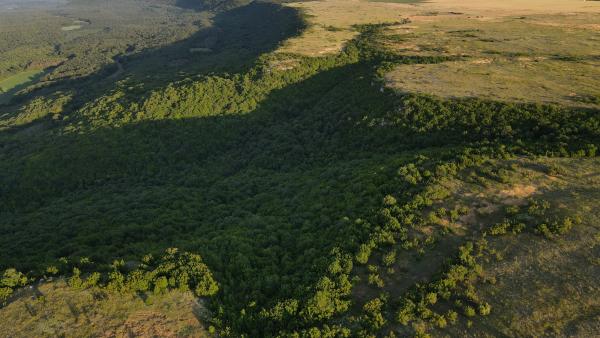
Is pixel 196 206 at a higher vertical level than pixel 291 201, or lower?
lower

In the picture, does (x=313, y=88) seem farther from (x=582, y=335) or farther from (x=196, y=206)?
(x=582, y=335)

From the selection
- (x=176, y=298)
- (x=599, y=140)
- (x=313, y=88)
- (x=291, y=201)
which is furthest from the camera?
(x=313, y=88)


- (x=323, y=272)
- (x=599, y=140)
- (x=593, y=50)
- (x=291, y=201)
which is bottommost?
Answer: (x=291, y=201)

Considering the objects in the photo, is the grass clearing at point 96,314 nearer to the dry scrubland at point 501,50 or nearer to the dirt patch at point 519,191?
the dirt patch at point 519,191

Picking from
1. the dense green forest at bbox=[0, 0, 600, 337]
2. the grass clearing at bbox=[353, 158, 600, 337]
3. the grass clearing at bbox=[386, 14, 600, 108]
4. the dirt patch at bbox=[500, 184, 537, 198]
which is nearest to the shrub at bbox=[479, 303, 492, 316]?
the dense green forest at bbox=[0, 0, 600, 337]

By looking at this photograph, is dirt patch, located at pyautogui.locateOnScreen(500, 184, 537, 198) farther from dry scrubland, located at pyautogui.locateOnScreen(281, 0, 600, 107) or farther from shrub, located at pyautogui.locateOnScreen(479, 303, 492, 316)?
dry scrubland, located at pyautogui.locateOnScreen(281, 0, 600, 107)

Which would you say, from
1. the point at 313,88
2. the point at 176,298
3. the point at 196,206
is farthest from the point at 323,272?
the point at 313,88

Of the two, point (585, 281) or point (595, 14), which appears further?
point (595, 14)
